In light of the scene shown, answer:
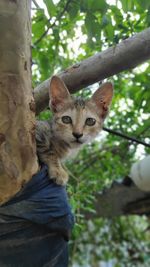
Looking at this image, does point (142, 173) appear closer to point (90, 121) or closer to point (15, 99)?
point (90, 121)

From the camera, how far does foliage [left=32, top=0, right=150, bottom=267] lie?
1757 mm

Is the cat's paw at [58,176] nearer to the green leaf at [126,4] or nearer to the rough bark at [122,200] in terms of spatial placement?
the green leaf at [126,4]

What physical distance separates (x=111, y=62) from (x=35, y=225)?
556 mm

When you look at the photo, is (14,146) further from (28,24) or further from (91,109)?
(91,109)

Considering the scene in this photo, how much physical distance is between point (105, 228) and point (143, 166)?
2.28m

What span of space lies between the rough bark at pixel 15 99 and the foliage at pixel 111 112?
1.48 feet

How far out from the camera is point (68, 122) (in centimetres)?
159

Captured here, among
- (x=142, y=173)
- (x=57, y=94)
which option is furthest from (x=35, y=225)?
(x=142, y=173)

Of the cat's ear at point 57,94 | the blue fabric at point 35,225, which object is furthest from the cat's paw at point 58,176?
the cat's ear at point 57,94

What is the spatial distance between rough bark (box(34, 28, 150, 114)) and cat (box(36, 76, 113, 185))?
0.06 meters

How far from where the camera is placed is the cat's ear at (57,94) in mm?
1513

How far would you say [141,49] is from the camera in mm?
1449

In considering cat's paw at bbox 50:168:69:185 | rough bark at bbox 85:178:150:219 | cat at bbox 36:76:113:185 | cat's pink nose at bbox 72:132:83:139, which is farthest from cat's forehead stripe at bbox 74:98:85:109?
rough bark at bbox 85:178:150:219

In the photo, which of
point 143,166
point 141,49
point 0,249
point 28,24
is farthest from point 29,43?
point 143,166
